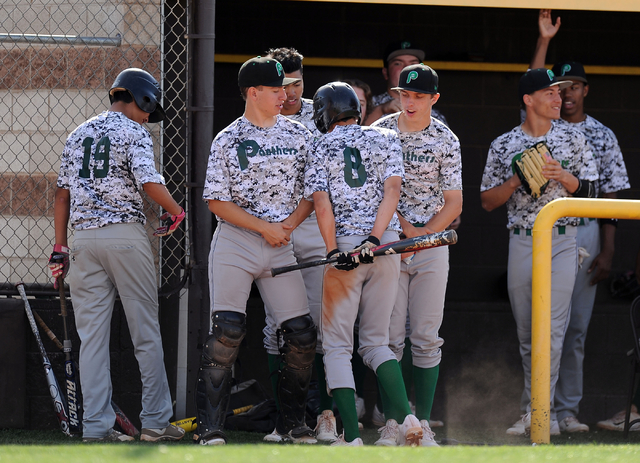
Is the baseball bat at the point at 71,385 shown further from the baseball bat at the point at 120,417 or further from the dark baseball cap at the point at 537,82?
the dark baseball cap at the point at 537,82

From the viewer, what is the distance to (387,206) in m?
4.06

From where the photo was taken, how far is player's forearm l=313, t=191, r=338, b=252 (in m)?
4.01

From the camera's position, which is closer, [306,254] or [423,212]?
[423,212]

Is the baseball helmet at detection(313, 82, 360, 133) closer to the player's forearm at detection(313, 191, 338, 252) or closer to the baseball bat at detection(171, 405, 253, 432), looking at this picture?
the player's forearm at detection(313, 191, 338, 252)

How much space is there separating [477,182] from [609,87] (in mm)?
1371

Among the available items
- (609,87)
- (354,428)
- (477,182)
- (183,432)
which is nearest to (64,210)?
(183,432)

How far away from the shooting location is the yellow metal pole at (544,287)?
415 cm

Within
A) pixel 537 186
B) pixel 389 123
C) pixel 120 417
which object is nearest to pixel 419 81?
pixel 389 123

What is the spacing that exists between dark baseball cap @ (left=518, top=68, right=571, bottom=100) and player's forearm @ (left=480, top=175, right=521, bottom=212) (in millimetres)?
580

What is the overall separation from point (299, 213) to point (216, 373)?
0.91 meters

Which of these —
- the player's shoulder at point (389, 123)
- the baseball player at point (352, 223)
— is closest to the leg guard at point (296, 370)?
the baseball player at point (352, 223)

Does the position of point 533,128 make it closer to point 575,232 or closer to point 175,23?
Result: point 575,232

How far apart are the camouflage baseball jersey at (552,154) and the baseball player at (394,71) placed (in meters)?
0.51

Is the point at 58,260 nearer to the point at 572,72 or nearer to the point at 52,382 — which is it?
the point at 52,382
